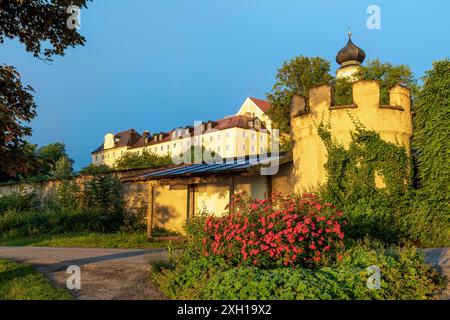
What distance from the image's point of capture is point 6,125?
20.5ft

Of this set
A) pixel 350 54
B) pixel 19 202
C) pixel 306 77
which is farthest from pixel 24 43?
pixel 350 54

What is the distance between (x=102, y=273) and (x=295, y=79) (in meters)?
25.8

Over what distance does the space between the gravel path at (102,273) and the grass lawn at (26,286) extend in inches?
7.8

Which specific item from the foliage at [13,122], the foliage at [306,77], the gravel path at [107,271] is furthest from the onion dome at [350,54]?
the foliage at [13,122]

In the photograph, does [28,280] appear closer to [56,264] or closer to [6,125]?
[56,264]

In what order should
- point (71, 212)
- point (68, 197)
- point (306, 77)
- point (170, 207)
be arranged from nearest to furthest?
point (71, 212) → point (170, 207) → point (68, 197) → point (306, 77)

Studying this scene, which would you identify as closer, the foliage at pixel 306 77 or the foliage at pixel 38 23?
the foliage at pixel 38 23

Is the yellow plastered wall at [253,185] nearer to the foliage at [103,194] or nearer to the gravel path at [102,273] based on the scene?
the foliage at [103,194]

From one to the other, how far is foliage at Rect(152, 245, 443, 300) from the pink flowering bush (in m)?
0.32

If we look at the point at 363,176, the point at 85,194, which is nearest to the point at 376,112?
the point at 363,176

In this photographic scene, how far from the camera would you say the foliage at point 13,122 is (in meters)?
6.38

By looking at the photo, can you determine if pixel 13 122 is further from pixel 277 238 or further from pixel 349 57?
pixel 349 57

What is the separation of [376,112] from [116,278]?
26.9 ft

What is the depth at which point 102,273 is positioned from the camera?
7141 millimetres
